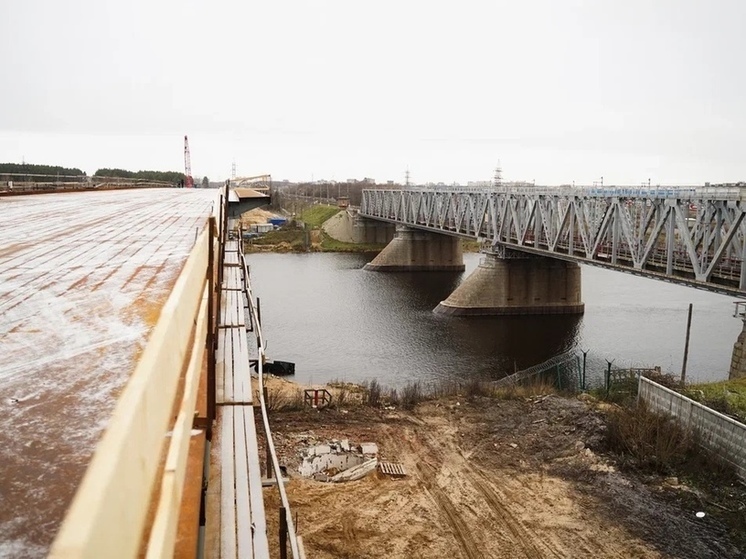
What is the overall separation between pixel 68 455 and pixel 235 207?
2248 centimetres

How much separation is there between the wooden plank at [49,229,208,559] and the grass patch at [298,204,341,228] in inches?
3632

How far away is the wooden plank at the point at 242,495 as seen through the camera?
370cm

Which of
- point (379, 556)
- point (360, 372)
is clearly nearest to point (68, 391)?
point (379, 556)

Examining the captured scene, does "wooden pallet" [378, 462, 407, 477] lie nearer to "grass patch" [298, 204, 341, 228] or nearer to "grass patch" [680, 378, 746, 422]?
"grass patch" [680, 378, 746, 422]

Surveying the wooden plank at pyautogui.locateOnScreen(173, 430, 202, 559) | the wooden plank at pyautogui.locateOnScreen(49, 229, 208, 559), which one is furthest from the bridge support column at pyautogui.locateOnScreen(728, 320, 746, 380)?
the wooden plank at pyautogui.locateOnScreen(49, 229, 208, 559)

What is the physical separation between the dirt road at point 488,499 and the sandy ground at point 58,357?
28.6 feet

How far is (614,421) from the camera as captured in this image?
17.8m

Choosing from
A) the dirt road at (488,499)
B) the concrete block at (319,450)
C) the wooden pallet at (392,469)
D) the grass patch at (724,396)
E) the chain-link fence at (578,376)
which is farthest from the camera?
the chain-link fence at (578,376)

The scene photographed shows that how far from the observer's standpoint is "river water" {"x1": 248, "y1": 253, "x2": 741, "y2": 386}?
29938mm

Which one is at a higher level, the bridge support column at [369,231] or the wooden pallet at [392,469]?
the bridge support column at [369,231]

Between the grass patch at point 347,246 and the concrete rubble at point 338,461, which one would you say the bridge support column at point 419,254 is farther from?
the concrete rubble at point 338,461

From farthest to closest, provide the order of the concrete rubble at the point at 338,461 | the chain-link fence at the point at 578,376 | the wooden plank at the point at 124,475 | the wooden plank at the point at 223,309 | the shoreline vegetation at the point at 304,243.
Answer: the shoreline vegetation at the point at 304,243
the chain-link fence at the point at 578,376
the concrete rubble at the point at 338,461
the wooden plank at the point at 223,309
the wooden plank at the point at 124,475

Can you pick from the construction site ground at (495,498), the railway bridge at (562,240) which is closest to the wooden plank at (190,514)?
the construction site ground at (495,498)

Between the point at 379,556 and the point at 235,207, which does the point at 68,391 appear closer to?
the point at 379,556
